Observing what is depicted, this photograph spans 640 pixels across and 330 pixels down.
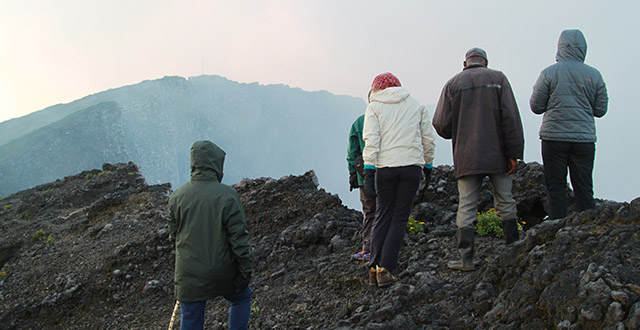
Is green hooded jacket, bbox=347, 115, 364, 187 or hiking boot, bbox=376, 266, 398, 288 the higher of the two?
green hooded jacket, bbox=347, 115, 364, 187

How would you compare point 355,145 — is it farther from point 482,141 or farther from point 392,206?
point 482,141

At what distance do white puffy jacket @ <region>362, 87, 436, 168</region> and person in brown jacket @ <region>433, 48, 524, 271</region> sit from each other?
475 mm

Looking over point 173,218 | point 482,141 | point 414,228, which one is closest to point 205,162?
point 173,218

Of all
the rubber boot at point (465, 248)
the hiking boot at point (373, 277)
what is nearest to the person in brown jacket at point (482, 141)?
the rubber boot at point (465, 248)

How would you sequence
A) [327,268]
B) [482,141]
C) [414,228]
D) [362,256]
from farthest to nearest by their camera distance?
[414,228] < [327,268] < [362,256] < [482,141]

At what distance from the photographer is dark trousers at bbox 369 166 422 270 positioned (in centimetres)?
532

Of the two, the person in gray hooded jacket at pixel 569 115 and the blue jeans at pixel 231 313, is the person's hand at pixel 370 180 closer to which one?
the blue jeans at pixel 231 313

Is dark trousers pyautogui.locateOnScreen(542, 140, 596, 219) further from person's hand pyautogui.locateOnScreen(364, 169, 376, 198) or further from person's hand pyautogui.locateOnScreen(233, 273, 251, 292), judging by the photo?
person's hand pyautogui.locateOnScreen(233, 273, 251, 292)

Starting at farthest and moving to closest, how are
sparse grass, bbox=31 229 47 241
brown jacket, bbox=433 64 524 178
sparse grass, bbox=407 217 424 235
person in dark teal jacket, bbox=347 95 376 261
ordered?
sparse grass, bbox=31 229 47 241 < sparse grass, bbox=407 217 424 235 < person in dark teal jacket, bbox=347 95 376 261 < brown jacket, bbox=433 64 524 178

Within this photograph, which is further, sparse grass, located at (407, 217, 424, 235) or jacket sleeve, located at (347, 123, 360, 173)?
sparse grass, located at (407, 217, 424, 235)

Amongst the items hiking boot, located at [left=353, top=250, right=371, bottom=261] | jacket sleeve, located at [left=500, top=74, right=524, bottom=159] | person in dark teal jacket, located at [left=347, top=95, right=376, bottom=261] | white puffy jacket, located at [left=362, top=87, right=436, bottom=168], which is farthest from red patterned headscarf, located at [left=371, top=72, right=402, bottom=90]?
hiking boot, located at [left=353, top=250, right=371, bottom=261]

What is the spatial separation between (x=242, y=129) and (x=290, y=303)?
8134cm

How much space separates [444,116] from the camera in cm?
→ 558

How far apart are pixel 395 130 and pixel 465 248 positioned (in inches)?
70.7
